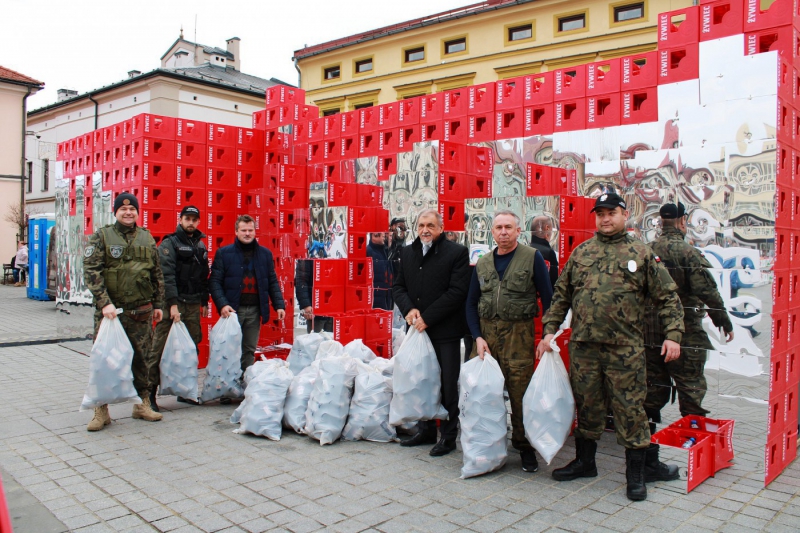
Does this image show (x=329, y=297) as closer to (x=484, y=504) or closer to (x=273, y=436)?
(x=273, y=436)

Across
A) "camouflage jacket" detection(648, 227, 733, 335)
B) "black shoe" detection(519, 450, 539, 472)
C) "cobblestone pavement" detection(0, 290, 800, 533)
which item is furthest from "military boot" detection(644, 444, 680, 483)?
"camouflage jacket" detection(648, 227, 733, 335)

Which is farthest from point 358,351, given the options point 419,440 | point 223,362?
point 223,362

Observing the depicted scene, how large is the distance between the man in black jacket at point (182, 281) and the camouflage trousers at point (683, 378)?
15.5 ft

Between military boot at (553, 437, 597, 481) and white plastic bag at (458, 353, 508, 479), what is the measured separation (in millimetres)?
438

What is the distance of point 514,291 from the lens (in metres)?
4.84

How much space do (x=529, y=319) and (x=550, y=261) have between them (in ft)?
4.58

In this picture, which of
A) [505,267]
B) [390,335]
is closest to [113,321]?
[390,335]

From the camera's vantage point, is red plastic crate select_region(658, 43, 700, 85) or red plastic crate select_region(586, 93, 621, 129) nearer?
red plastic crate select_region(658, 43, 700, 85)

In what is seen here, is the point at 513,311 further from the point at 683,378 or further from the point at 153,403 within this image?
the point at 153,403

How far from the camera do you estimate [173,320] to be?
263 inches

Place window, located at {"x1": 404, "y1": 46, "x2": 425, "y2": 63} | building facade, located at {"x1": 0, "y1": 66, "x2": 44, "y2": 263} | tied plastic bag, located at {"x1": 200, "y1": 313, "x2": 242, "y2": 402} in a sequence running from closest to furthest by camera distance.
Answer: tied plastic bag, located at {"x1": 200, "y1": 313, "x2": 242, "y2": 402}
building facade, located at {"x1": 0, "y1": 66, "x2": 44, "y2": 263}
window, located at {"x1": 404, "y1": 46, "x2": 425, "y2": 63}

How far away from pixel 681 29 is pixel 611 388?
3.62m

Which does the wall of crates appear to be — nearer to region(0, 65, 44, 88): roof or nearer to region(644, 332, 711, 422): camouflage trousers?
region(644, 332, 711, 422): camouflage trousers

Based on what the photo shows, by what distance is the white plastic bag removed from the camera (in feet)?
15.4
